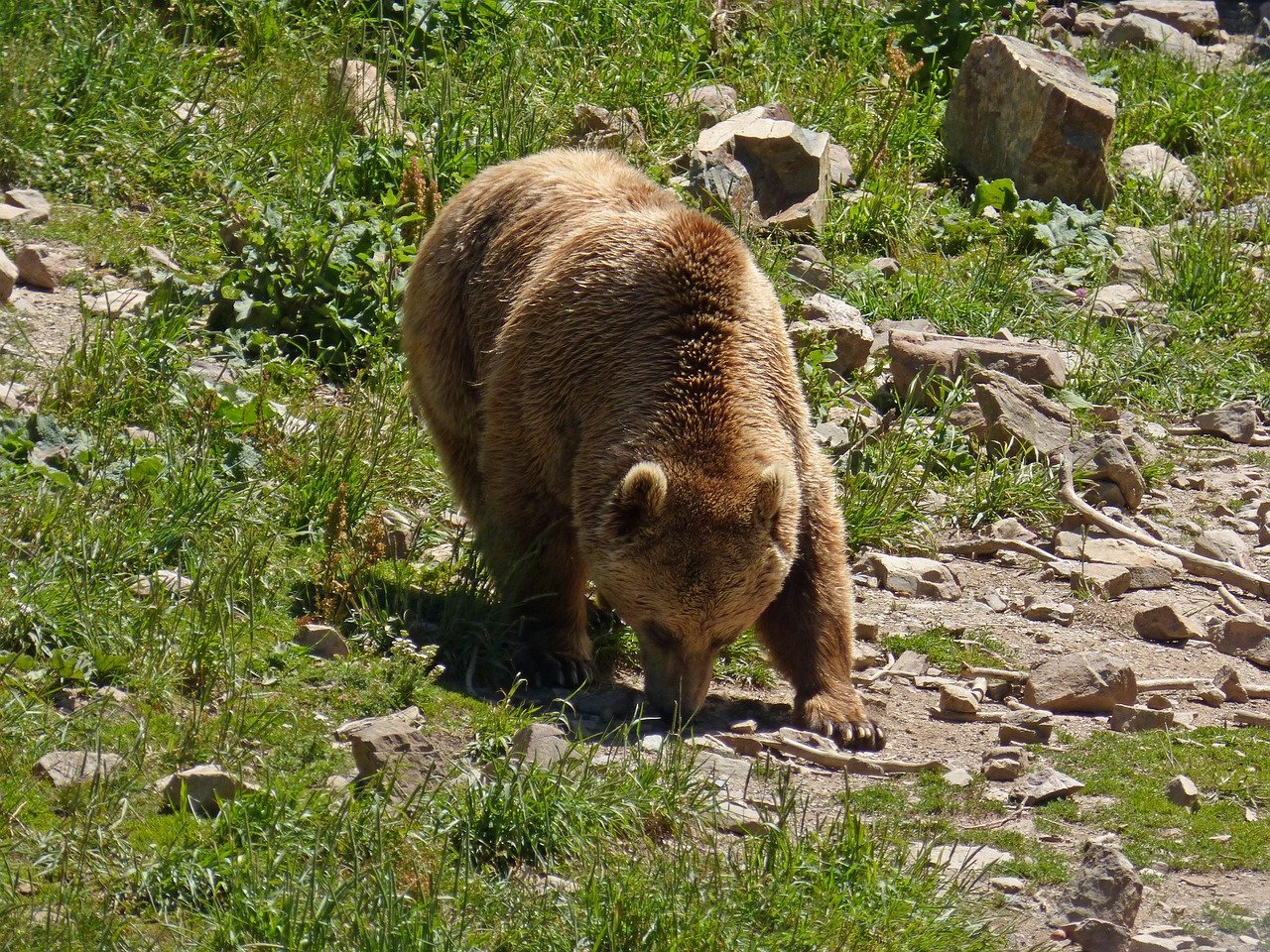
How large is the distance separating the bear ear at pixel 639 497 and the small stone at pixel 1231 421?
4.50m

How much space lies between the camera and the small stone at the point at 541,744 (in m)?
4.68

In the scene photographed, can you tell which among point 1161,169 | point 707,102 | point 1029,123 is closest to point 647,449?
point 707,102

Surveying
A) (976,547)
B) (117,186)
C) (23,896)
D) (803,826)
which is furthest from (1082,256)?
(23,896)

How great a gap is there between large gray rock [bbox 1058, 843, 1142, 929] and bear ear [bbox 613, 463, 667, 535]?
1839 millimetres

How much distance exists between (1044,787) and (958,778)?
0.28 metres

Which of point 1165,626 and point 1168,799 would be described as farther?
point 1165,626

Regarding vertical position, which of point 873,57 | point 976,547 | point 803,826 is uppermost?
point 873,57

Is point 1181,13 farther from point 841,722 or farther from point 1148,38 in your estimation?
point 841,722

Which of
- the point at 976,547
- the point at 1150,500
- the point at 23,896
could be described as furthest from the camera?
the point at 1150,500

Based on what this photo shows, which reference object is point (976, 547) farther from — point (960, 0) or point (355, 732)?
point (960, 0)

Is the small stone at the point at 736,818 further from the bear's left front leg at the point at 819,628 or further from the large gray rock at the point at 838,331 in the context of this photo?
the large gray rock at the point at 838,331

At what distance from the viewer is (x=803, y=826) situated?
4328 millimetres

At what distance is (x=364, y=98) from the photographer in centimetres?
933

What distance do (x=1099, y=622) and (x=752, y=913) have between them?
3.39 metres
